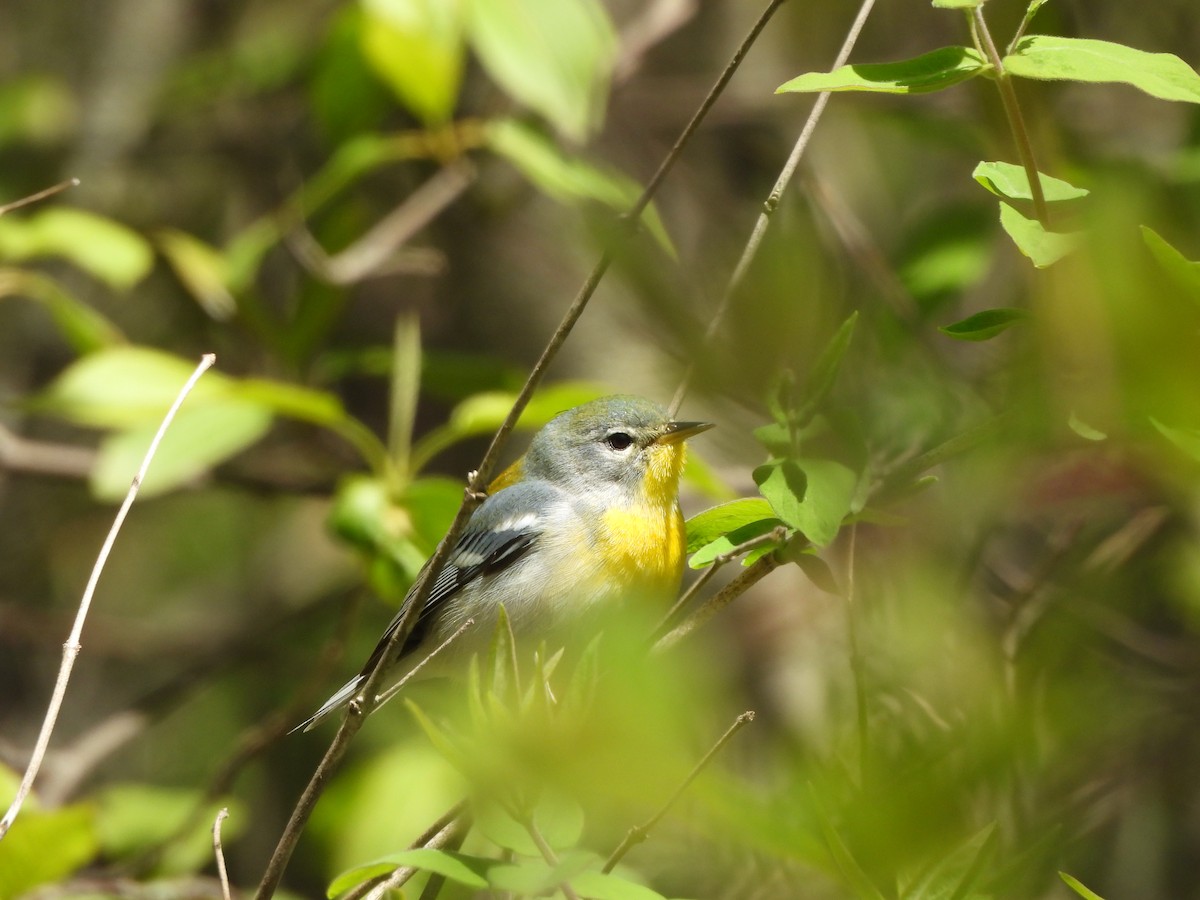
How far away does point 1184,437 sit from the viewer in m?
0.84

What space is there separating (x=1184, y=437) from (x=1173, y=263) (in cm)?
13

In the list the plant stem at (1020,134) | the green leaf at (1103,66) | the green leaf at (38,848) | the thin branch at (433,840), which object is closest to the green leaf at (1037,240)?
the plant stem at (1020,134)

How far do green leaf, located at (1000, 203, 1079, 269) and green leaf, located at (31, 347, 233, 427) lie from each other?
2.44 metres

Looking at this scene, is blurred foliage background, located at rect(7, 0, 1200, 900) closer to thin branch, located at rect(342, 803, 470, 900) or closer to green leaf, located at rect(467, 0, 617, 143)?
green leaf, located at rect(467, 0, 617, 143)

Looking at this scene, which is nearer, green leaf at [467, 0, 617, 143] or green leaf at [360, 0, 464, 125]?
green leaf at [467, 0, 617, 143]

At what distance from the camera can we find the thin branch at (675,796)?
832 mm

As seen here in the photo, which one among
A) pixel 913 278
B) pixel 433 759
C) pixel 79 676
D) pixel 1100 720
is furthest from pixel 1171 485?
pixel 79 676

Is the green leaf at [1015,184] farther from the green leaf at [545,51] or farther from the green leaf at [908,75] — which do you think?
the green leaf at [545,51]

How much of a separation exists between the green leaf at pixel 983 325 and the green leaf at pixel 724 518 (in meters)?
0.47

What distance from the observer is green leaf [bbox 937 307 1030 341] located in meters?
1.20

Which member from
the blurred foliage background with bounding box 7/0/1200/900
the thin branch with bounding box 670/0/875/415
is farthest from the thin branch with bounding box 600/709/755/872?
the thin branch with bounding box 670/0/875/415

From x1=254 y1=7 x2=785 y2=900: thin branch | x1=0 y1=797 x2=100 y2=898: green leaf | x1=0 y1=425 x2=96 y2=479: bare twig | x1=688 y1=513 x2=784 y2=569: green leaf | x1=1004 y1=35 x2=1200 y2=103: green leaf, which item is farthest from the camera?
x1=0 y1=425 x2=96 y2=479: bare twig

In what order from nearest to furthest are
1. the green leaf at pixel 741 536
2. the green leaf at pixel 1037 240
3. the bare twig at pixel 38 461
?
the green leaf at pixel 1037 240, the green leaf at pixel 741 536, the bare twig at pixel 38 461

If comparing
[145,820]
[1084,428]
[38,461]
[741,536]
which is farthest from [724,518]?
→ [38,461]
